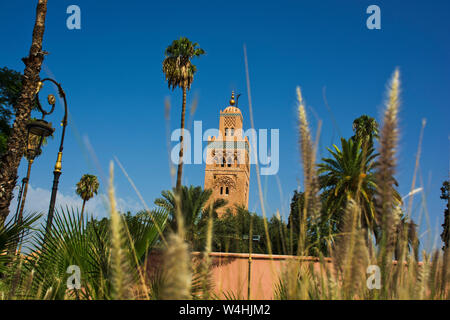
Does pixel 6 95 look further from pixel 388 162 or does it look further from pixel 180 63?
pixel 388 162

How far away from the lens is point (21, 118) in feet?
22.4

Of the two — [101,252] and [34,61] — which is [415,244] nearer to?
[101,252]

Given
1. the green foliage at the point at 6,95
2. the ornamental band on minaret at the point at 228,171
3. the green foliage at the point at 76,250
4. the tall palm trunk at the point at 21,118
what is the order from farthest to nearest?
the ornamental band on minaret at the point at 228,171
the green foliage at the point at 6,95
the tall palm trunk at the point at 21,118
the green foliage at the point at 76,250

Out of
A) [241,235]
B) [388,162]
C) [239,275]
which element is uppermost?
[388,162]

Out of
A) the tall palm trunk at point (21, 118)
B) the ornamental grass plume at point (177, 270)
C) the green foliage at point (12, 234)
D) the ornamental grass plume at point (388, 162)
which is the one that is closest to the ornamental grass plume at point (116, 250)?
the ornamental grass plume at point (177, 270)

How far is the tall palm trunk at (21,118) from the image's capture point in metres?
6.36

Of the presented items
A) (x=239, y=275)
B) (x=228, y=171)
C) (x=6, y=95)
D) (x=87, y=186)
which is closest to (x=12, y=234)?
(x=239, y=275)

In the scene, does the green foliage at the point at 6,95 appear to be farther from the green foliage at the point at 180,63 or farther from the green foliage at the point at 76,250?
the green foliage at the point at 76,250

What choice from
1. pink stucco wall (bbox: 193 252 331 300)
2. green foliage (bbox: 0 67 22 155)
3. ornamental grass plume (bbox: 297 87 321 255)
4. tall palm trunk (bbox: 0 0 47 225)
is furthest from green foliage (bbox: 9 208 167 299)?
green foliage (bbox: 0 67 22 155)

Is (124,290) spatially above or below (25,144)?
below

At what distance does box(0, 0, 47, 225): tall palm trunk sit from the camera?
20.9 feet
